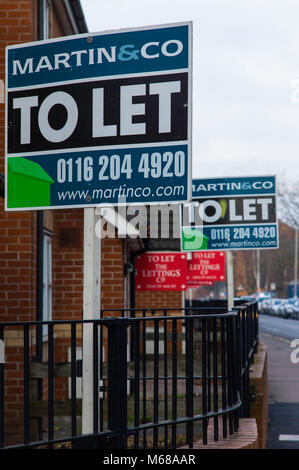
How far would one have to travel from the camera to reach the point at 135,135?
4.00 metres

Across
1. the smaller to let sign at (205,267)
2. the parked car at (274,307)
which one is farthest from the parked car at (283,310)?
the smaller to let sign at (205,267)

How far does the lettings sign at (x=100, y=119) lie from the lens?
155 inches

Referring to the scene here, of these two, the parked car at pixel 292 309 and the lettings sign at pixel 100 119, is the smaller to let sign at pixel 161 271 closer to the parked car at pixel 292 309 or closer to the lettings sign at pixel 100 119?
the lettings sign at pixel 100 119

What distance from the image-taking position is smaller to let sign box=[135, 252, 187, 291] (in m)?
16.2

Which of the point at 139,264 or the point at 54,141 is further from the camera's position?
the point at 139,264

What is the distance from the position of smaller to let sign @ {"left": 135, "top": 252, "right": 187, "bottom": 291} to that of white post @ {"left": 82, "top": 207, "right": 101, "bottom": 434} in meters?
11.8

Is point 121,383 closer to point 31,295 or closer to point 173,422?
point 173,422

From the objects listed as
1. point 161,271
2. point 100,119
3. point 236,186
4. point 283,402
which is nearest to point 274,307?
point 161,271

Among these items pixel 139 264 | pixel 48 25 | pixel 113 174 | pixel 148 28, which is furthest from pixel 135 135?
pixel 139 264

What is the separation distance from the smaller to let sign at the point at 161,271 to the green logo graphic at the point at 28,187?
1192cm

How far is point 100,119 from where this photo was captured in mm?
4059

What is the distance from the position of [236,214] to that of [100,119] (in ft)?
22.9

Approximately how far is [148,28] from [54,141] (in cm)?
82

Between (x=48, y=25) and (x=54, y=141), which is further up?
(x=48, y=25)
